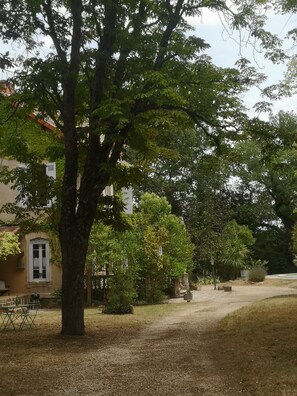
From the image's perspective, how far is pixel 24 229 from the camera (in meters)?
13.6

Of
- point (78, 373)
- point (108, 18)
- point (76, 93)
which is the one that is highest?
point (108, 18)

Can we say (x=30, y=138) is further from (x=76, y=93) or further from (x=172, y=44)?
(x=172, y=44)

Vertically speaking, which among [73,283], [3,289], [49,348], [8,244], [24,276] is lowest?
[49,348]

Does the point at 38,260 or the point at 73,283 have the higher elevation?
the point at 38,260

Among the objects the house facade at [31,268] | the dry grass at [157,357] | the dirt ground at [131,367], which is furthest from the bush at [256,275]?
the dirt ground at [131,367]

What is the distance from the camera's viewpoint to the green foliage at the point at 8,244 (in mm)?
19656

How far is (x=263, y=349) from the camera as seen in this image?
9.06 m

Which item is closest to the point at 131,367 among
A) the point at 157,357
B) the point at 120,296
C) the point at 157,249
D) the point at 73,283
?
the point at 157,357

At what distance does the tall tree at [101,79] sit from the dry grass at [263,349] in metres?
3.76

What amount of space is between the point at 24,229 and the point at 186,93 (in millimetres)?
5532

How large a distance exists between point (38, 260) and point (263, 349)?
1499cm

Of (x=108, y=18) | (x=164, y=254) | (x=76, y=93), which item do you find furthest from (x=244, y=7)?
(x=164, y=254)

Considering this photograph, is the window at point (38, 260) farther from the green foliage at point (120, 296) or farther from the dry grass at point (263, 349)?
the dry grass at point (263, 349)

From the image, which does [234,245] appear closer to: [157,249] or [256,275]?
[256,275]
